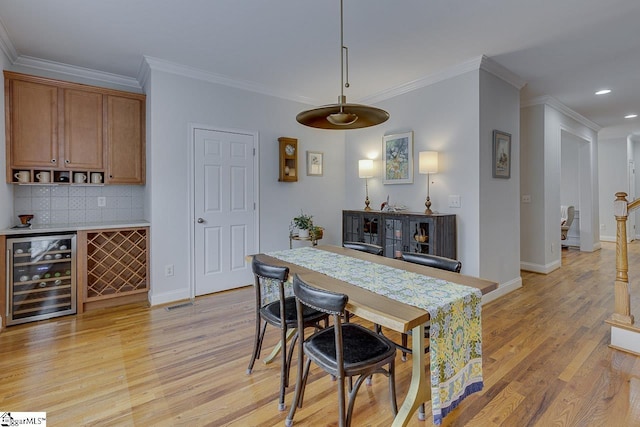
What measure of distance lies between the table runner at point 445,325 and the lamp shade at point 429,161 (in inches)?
80.7

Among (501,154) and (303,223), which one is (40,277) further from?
(501,154)

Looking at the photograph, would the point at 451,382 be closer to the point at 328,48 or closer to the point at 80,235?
the point at 328,48

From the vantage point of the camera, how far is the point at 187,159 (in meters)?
3.60

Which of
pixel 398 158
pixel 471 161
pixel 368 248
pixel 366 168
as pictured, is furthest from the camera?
pixel 366 168

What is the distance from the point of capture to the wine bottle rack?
3311mm

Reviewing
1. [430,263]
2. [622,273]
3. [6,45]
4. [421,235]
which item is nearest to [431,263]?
[430,263]

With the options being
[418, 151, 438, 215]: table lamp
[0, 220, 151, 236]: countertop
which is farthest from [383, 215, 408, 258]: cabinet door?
[0, 220, 151, 236]: countertop

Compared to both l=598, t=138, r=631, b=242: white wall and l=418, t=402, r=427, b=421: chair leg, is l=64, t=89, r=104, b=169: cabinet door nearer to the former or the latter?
l=418, t=402, r=427, b=421: chair leg

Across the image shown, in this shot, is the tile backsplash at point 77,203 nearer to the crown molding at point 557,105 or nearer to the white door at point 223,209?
the white door at point 223,209

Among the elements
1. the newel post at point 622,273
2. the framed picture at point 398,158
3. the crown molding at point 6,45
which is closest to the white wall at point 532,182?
the framed picture at point 398,158

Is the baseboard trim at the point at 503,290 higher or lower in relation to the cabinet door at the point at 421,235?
lower

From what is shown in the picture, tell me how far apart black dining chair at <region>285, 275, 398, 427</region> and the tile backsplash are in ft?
10.9

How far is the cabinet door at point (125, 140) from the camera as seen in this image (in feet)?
11.5

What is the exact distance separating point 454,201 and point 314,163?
208 centimetres
